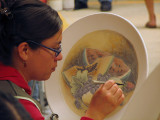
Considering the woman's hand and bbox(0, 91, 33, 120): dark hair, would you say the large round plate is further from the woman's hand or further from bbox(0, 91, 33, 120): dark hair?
bbox(0, 91, 33, 120): dark hair

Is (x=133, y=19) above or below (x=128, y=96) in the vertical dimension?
below

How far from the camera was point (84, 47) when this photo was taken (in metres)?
1.44

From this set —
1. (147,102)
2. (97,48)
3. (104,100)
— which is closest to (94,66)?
(97,48)

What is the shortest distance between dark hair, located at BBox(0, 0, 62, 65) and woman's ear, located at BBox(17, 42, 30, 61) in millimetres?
12

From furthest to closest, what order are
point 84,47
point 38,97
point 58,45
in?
point 38,97 < point 84,47 < point 58,45

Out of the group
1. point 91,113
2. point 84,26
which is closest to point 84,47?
point 84,26

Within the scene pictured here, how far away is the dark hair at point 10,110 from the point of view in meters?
0.46

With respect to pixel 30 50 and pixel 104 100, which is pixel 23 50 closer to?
pixel 30 50

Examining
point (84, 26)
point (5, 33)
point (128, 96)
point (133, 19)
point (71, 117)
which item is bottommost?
point (133, 19)

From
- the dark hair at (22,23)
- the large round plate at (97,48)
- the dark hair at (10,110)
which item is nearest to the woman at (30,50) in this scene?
the dark hair at (22,23)

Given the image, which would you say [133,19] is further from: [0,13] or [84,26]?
[0,13]

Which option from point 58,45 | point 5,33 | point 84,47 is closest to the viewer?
point 5,33

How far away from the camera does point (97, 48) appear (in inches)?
55.7

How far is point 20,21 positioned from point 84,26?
45cm
